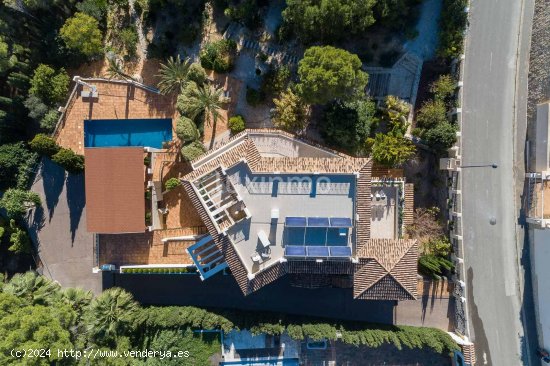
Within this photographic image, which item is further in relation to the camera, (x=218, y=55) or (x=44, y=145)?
(x=218, y=55)

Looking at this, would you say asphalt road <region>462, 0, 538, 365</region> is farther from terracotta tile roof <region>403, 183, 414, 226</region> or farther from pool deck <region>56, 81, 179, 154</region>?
pool deck <region>56, 81, 179, 154</region>

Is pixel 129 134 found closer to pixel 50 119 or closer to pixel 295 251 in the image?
pixel 50 119

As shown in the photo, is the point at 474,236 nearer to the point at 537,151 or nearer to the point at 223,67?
the point at 537,151

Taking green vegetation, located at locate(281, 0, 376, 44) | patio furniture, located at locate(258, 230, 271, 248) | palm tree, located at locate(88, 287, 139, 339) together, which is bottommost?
palm tree, located at locate(88, 287, 139, 339)

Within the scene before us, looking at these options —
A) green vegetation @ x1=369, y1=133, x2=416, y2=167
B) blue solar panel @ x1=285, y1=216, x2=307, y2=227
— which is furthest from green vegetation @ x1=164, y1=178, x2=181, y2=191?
green vegetation @ x1=369, y1=133, x2=416, y2=167

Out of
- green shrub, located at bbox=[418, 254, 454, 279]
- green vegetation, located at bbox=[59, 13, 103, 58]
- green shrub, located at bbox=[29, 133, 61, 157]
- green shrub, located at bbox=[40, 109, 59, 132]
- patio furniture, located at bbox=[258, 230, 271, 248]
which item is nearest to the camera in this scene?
patio furniture, located at bbox=[258, 230, 271, 248]

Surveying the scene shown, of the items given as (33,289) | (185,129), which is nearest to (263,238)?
(185,129)

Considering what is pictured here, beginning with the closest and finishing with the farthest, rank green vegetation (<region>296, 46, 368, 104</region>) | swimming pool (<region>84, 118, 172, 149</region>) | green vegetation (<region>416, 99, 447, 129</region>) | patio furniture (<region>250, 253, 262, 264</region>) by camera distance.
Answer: green vegetation (<region>296, 46, 368, 104</region>) < patio furniture (<region>250, 253, 262, 264</region>) < green vegetation (<region>416, 99, 447, 129</region>) < swimming pool (<region>84, 118, 172, 149</region>)
